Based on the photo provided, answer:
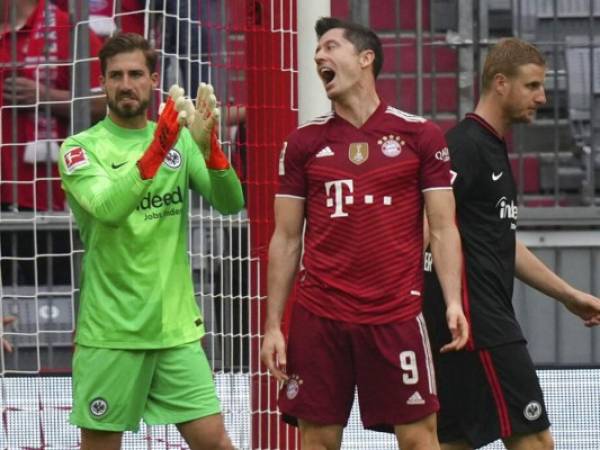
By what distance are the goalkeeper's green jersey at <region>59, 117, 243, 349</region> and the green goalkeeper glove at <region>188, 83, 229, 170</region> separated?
0.05m

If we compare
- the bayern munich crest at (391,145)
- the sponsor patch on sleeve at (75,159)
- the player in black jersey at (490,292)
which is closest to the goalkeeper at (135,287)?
the sponsor patch on sleeve at (75,159)

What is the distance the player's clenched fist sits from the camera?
6188mm

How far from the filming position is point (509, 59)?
6703 millimetres

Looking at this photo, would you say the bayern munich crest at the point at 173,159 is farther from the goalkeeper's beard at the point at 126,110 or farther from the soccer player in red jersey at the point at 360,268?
the soccer player in red jersey at the point at 360,268

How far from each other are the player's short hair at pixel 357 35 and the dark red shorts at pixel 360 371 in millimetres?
932

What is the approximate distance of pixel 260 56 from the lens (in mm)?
7570

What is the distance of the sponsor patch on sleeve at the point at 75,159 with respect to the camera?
6.56 metres

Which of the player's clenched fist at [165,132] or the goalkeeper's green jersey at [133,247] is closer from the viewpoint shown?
the player's clenched fist at [165,132]

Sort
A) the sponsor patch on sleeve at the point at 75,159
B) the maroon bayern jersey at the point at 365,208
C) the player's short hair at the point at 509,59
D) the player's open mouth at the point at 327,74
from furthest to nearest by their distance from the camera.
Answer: the player's short hair at the point at 509,59, the sponsor patch on sleeve at the point at 75,159, the player's open mouth at the point at 327,74, the maroon bayern jersey at the point at 365,208

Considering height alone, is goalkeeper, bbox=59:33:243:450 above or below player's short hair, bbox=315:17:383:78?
below

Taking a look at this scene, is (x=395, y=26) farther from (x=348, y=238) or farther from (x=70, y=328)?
(x=348, y=238)

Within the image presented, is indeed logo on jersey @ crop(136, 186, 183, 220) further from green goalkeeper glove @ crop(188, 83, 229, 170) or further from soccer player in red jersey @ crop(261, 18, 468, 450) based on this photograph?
soccer player in red jersey @ crop(261, 18, 468, 450)

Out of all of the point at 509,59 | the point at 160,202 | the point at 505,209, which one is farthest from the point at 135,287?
the point at 509,59

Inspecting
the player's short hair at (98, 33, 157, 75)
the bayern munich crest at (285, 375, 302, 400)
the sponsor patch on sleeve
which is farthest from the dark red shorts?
the player's short hair at (98, 33, 157, 75)
